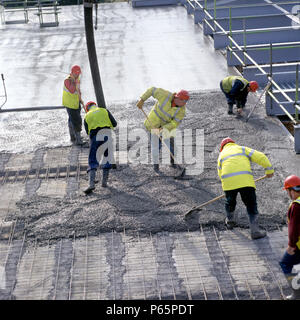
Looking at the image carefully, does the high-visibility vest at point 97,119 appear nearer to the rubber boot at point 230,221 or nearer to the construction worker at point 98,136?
the construction worker at point 98,136

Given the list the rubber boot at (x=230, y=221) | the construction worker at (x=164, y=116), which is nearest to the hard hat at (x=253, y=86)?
the construction worker at (x=164, y=116)

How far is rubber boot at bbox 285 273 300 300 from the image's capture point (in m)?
5.93

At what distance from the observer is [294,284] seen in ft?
19.6

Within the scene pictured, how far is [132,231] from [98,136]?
188 centimetres

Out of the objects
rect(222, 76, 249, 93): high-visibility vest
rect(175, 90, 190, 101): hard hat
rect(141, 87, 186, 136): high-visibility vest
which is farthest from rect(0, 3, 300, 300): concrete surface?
rect(175, 90, 190, 101): hard hat

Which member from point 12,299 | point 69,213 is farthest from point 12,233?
point 12,299

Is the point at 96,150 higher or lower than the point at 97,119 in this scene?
lower

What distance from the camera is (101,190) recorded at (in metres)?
8.56

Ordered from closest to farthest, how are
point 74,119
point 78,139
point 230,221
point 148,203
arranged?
point 230,221, point 148,203, point 74,119, point 78,139

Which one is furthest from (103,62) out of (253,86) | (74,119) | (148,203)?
(148,203)

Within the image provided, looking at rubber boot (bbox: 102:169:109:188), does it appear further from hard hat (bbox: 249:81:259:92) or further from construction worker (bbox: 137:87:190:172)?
hard hat (bbox: 249:81:259:92)

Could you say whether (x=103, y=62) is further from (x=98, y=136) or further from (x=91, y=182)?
(x=91, y=182)

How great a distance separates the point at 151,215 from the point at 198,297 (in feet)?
6.07
